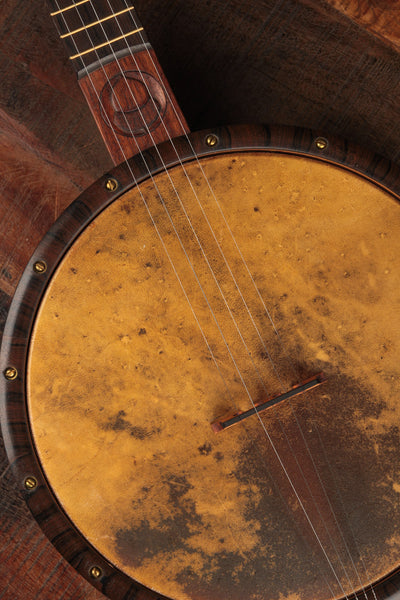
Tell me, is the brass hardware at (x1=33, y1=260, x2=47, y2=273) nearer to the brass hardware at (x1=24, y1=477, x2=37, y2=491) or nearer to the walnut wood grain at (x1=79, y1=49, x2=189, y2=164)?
the walnut wood grain at (x1=79, y1=49, x2=189, y2=164)

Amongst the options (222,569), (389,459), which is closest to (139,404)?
(222,569)

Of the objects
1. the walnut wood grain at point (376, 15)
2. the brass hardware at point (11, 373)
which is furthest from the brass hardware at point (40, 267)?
the walnut wood grain at point (376, 15)

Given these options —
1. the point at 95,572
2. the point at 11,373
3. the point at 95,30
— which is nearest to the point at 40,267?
the point at 11,373

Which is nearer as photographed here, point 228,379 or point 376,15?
point 228,379

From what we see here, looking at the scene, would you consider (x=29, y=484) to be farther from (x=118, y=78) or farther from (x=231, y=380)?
(x=118, y=78)

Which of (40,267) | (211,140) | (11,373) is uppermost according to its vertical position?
(211,140)

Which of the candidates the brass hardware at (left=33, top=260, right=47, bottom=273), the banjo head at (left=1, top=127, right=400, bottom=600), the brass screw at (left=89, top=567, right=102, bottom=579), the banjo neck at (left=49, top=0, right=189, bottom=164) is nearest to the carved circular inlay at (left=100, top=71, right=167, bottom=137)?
the banjo neck at (left=49, top=0, right=189, bottom=164)
